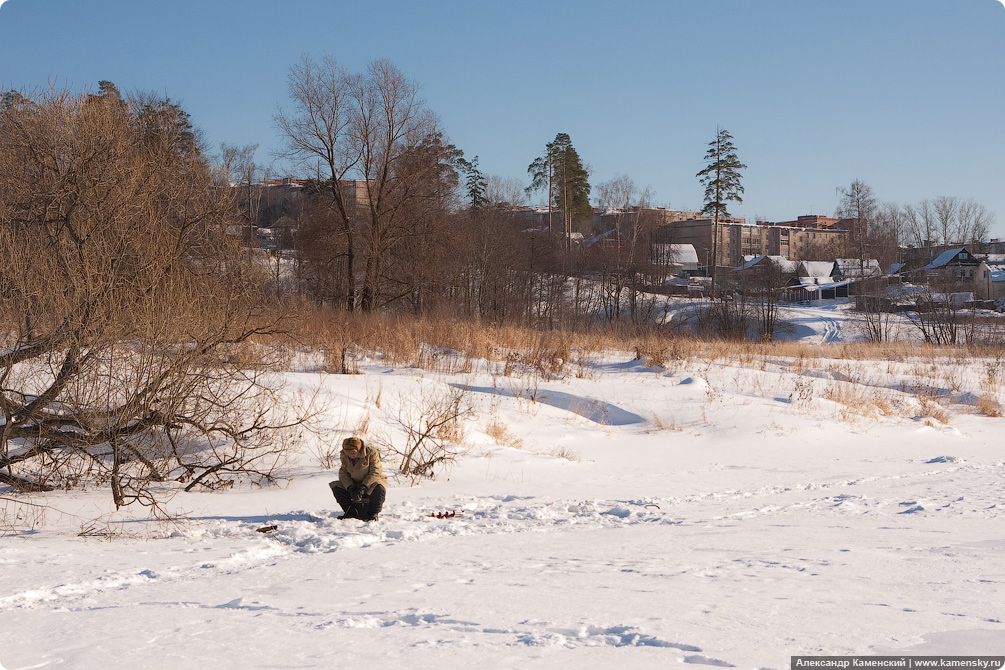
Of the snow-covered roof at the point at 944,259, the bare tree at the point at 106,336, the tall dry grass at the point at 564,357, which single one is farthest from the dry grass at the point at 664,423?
the snow-covered roof at the point at 944,259

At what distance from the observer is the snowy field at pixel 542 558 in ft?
13.2

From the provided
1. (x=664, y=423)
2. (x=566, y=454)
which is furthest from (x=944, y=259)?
(x=566, y=454)

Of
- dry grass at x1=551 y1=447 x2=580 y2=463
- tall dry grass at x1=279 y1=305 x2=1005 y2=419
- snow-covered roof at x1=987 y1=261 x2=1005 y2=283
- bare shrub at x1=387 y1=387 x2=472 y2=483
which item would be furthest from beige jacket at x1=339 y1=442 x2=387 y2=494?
snow-covered roof at x1=987 y1=261 x2=1005 y2=283

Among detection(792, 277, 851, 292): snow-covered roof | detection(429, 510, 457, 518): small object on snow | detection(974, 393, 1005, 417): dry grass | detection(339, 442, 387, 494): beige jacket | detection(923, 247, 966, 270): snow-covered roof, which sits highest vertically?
detection(923, 247, 966, 270): snow-covered roof

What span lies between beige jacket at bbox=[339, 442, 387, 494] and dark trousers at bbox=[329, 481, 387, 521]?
0.06m

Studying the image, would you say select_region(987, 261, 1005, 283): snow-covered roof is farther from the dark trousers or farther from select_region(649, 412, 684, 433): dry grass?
the dark trousers

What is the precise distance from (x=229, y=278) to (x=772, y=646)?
10959mm

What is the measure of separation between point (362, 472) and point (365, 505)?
0.32m

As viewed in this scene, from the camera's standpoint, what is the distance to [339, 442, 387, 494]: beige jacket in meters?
7.82

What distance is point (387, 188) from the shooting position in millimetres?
30484

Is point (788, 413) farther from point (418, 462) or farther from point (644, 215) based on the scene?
point (644, 215)

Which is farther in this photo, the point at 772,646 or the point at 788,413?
the point at 788,413

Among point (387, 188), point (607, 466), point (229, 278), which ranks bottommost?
point (607, 466)

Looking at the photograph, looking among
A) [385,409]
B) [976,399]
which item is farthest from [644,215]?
[385,409]
